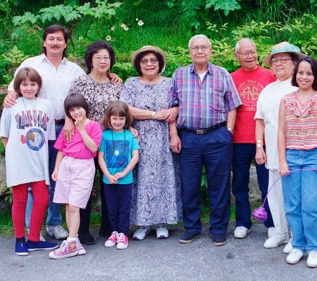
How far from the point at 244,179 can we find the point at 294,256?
3.39 ft

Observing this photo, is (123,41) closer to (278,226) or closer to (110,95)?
(110,95)

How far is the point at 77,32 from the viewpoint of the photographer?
8.40m

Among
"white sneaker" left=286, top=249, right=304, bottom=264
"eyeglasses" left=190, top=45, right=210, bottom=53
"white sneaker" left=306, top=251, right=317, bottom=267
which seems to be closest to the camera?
"white sneaker" left=306, top=251, right=317, bottom=267

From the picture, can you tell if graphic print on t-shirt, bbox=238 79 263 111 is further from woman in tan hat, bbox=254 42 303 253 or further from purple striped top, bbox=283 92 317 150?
purple striped top, bbox=283 92 317 150

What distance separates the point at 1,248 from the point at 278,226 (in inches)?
110

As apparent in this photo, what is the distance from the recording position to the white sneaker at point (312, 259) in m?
4.68

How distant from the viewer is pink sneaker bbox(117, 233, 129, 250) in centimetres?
532

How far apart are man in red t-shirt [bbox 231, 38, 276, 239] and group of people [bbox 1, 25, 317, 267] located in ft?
0.03

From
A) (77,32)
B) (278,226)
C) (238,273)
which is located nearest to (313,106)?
(278,226)

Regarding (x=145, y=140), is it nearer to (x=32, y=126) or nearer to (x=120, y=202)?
(x=120, y=202)

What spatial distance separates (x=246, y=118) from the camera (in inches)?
214

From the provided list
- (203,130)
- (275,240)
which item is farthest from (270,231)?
(203,130)

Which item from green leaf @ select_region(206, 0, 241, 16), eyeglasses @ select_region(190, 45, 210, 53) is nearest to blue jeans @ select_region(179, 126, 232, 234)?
eyeglasses @ select_region(190, 45, 210, 53)

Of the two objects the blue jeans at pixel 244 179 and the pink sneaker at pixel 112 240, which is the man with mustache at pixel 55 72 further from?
the blue jeans at pixel 244 179
